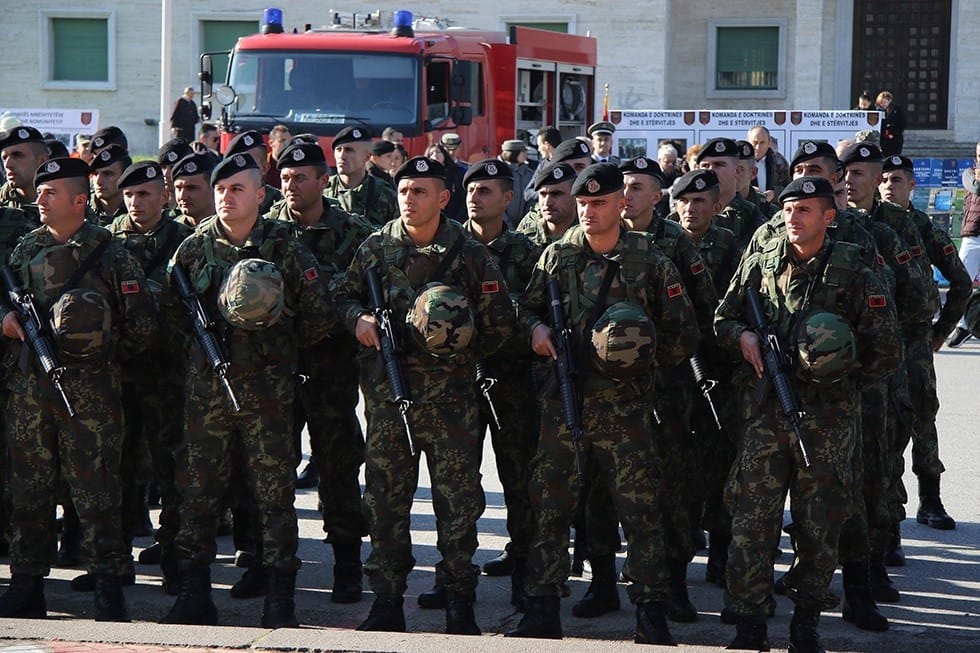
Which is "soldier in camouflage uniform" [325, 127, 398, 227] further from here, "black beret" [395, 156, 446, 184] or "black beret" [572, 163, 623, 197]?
"black beret" [572, 163, 623, 197]

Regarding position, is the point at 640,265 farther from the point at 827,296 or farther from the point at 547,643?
the point at 547,643

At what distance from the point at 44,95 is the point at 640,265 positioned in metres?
29.5

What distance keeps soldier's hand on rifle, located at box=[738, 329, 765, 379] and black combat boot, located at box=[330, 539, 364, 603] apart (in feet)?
7.33

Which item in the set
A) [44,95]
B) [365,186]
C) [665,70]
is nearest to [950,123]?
[665,70]

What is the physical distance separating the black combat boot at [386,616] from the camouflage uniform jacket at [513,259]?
1.34 meters

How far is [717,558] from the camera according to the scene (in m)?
7.61

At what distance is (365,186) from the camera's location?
9.03 meters

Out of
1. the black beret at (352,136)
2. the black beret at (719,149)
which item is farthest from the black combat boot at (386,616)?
the black beret at (352,136)

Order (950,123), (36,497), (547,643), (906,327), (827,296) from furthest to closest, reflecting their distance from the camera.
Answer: (950,123), (906,327), (36,497), (827,296), (547,643)

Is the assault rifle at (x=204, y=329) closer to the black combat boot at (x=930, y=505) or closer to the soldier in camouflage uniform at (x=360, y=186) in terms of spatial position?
the soldier in camouflage uniform at (x=360, y=186)

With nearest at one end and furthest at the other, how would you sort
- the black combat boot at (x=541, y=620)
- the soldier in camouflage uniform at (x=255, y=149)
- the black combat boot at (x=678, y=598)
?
1. the black combat boot at (x=541, y=620)
2. the black combat boot at (x=678, y=598)
3. the soldier in camouflage uniform at (x=255, y=149)

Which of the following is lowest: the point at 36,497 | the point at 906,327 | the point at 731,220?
the point at 36,497

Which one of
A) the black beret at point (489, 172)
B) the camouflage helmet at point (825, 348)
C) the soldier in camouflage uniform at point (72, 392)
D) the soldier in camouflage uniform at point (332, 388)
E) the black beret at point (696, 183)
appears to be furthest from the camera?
the black beret at point (696, 183)

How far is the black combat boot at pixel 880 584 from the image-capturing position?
7211 mm
